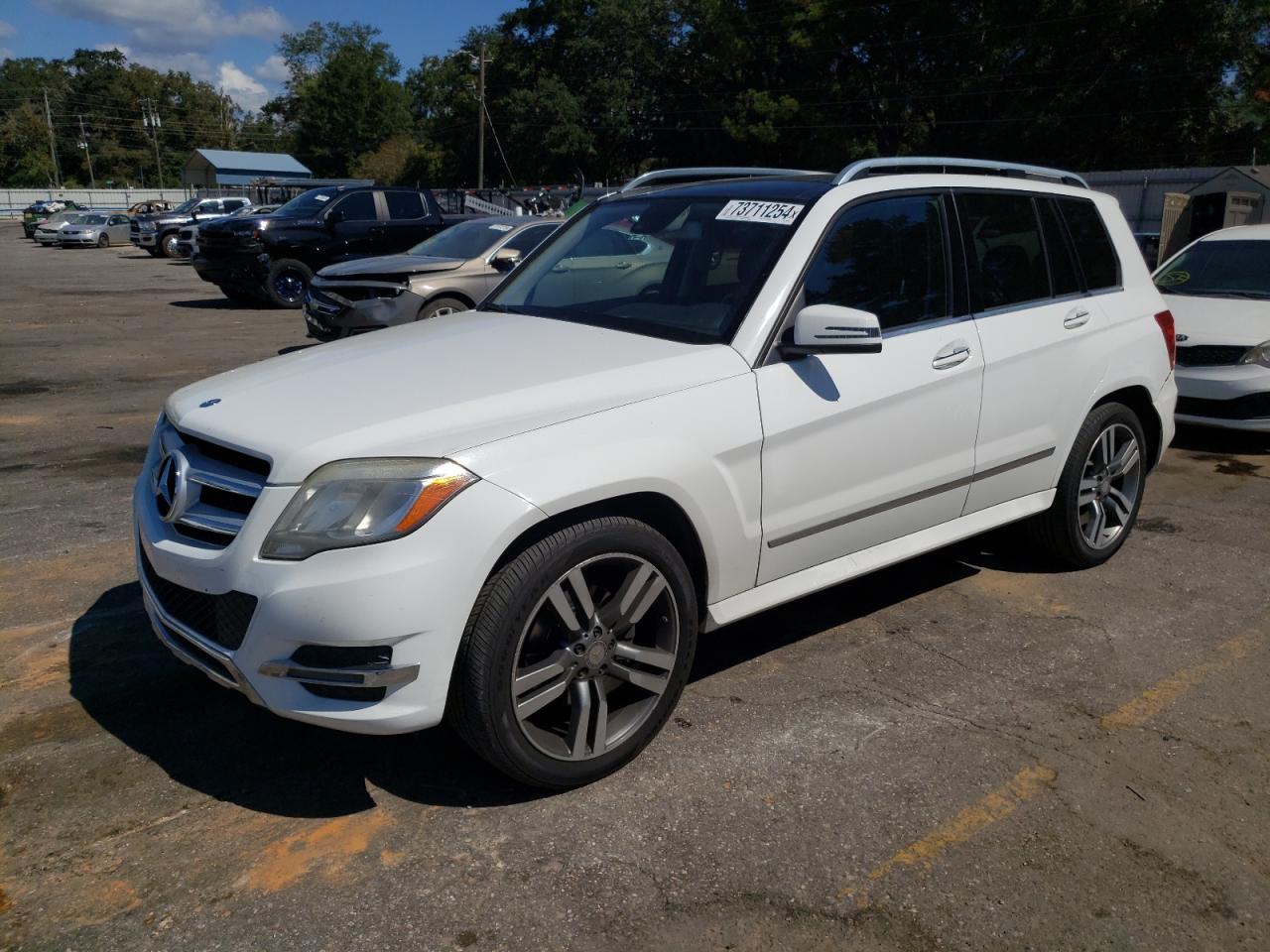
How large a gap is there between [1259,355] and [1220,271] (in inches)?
60.5

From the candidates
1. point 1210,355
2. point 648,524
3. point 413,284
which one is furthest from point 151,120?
point 648,524

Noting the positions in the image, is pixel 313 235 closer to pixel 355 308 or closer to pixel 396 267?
pixel 396 267

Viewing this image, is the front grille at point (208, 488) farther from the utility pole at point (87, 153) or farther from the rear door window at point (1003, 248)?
the utility pole at point (87, 153)

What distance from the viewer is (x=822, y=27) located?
50.2m

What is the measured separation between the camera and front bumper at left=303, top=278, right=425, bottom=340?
34.9 ft

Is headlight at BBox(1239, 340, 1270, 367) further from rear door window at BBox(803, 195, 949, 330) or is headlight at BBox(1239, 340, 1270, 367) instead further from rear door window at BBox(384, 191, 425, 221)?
rear door window at BBox(384, 191, 425, 221)

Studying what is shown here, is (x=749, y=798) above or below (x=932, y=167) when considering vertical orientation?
below

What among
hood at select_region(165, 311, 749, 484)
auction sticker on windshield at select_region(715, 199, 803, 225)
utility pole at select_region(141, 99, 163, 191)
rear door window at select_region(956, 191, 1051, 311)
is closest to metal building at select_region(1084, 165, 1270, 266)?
rear door window at select_region(956, 191, 1051, 311)

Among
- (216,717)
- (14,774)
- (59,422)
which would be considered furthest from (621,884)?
(59,422)

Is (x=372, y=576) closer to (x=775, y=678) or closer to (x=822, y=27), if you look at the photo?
(x=775, y=678)

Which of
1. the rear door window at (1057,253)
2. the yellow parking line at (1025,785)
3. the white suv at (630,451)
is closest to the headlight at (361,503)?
the white suv at (630,451)

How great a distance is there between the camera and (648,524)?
3287 mm

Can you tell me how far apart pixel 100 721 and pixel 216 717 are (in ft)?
1.23

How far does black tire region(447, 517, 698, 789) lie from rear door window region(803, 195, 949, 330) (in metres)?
1.20
